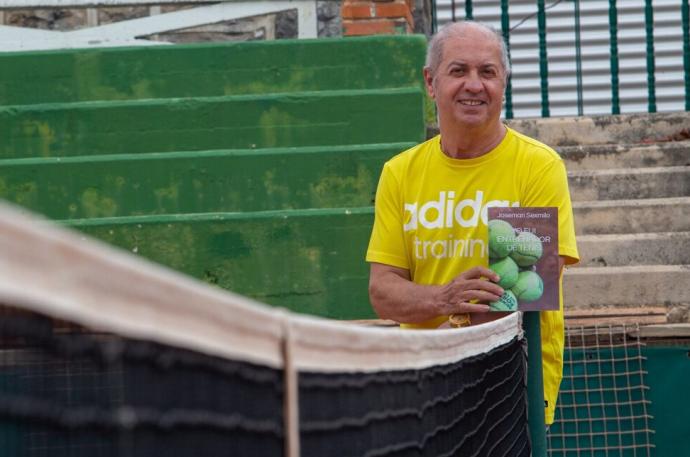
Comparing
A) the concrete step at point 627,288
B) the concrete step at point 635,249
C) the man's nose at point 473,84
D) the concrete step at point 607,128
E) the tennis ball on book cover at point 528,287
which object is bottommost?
the concrete step at point 627,288

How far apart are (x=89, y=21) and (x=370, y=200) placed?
9.13 feet

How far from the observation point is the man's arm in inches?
154

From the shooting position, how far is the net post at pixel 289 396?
200 centimetres

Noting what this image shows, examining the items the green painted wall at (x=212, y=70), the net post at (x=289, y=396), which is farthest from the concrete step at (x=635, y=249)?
the net post at (x=289, y=396)

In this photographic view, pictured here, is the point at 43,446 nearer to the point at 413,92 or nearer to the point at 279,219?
the point at 279,219

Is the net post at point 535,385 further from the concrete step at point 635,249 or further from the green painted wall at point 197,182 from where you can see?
the green painted wall at point 197,182

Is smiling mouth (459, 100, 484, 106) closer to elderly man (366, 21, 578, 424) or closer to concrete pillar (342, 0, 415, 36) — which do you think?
elderly man (366, 21, 578, 424)

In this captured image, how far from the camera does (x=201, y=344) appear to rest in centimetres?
171

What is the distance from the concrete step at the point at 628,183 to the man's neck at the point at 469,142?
13.7ft

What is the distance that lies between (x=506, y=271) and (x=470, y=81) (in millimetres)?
676

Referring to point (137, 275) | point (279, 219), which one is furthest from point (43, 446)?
point (279, 219)

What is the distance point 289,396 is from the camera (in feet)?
6.56

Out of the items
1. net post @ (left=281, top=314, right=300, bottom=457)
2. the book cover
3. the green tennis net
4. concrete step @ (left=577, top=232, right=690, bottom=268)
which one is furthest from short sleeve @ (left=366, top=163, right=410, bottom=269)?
concrete step @ (left=577, top=232, right=690, bottom=268)

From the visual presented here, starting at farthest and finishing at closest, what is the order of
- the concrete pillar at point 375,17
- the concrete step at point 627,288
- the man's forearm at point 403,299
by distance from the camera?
1. the concrete pillar at point 375,17
2. the concrete step at point 627,288
3. the man's forearm at point 403,299
